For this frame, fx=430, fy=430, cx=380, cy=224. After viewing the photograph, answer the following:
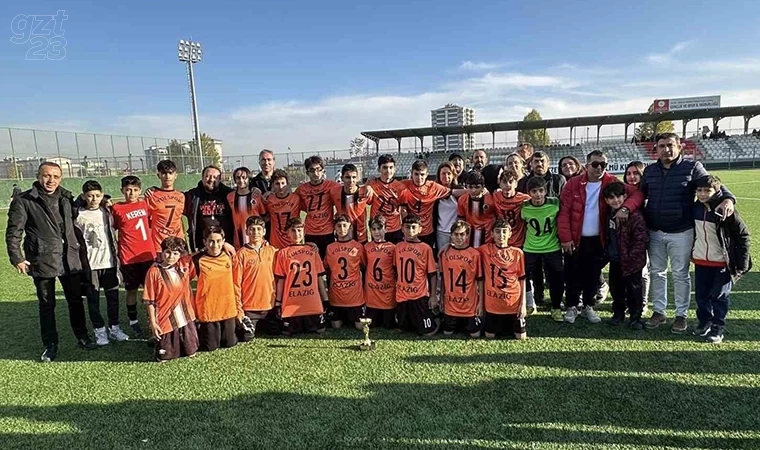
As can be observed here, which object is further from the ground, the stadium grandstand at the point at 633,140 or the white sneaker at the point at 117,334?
the stadium grandstand at the point at 633,140

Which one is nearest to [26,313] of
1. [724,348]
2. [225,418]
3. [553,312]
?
[225,418]

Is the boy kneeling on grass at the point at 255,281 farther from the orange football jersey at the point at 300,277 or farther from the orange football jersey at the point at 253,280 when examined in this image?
the orange football jersey at the point at 300,277

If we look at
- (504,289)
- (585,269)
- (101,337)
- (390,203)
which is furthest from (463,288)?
(101,337)

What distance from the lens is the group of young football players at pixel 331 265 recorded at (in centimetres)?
440

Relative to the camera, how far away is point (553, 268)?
4.94 metres

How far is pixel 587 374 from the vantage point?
143 inches

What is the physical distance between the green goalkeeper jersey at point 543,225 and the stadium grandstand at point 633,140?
3204 cm

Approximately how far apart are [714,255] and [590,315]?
4.37 feet

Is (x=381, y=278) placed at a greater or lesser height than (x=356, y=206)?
lesser

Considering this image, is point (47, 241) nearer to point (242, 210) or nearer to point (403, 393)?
point (242, 210)

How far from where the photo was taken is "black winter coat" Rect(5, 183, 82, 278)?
4059 mm

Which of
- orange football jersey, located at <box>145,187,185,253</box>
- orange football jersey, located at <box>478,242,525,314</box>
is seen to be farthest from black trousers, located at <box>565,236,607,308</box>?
orange football jersey, located at <box>145,187,185,253</box>

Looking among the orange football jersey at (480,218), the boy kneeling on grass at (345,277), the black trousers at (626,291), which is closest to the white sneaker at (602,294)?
the black trousers at (626,291)

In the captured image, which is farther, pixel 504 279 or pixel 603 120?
pixel 603 120
